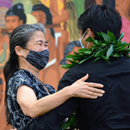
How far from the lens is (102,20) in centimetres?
182

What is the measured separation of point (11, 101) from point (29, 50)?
606 millimetres

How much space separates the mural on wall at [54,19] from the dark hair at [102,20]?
3.90 m

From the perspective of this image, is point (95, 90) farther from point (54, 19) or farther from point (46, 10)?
point (46, 10)

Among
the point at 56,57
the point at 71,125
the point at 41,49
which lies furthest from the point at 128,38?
the point at 71,125

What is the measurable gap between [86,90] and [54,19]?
4423 mm

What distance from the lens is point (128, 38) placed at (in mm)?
5863

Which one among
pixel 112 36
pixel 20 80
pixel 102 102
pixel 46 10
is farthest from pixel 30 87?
pixel 46 10

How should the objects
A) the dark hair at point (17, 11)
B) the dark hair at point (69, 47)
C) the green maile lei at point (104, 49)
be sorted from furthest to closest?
1. the dark hair at point (17, 11)
2. the dark hair at point (69, 47)
3. the green maile lei at point (104, 49)

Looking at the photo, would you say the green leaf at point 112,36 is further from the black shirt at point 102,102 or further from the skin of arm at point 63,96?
the skin of arm at point 63,96

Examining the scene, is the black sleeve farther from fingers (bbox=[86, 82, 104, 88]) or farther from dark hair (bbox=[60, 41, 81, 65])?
dark hair (bbox=[60, 41, 81, 65])

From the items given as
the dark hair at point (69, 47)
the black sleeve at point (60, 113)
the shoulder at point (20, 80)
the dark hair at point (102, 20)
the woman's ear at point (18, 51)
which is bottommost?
→ the dark hair at point (69, 47)

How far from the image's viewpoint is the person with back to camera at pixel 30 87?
5.58ft

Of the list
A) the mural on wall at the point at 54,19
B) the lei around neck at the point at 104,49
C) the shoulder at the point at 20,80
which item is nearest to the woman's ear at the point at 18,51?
the shoulder at the point at 20,80

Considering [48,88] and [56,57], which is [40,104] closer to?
[48,88]
